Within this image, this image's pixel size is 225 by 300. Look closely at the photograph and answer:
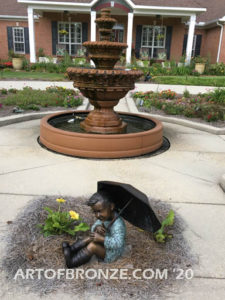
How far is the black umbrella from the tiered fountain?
289cm

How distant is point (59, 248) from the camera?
2742 mm

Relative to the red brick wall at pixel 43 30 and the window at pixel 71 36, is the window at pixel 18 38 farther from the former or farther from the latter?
the window at pixel 71 36

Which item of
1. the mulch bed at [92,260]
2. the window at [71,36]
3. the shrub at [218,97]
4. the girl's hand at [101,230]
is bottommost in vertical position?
the mulch bed at [92,260]

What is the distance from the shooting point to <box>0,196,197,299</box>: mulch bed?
7.72 feet

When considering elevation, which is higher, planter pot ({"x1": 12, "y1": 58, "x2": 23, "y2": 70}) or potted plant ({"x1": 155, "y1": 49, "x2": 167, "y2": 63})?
potted plant ({"x1": 155, "y1": 49, "x2": 167, "y2": 63})

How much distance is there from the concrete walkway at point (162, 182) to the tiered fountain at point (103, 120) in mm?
242

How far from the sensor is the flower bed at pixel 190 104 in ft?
28.2

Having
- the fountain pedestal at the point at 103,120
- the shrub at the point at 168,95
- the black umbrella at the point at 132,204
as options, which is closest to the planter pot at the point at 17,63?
the shrub at the point at 168,95

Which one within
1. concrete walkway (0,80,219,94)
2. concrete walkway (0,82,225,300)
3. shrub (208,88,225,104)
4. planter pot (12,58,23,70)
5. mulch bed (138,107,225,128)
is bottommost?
concrete walkway (0,82,225,300)

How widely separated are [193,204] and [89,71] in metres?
2.93

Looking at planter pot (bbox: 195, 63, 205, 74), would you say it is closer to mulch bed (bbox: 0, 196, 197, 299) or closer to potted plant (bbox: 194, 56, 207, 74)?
potted plant (bbox: 194, 56, 207, 74)

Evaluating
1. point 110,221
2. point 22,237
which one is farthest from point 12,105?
point 110,221

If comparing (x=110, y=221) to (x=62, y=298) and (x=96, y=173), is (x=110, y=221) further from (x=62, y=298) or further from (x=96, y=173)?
(x=96, y=173)

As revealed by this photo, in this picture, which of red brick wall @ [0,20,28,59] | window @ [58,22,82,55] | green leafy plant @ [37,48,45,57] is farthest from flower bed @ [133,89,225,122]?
red brick wall @ [0,20,28,59]
